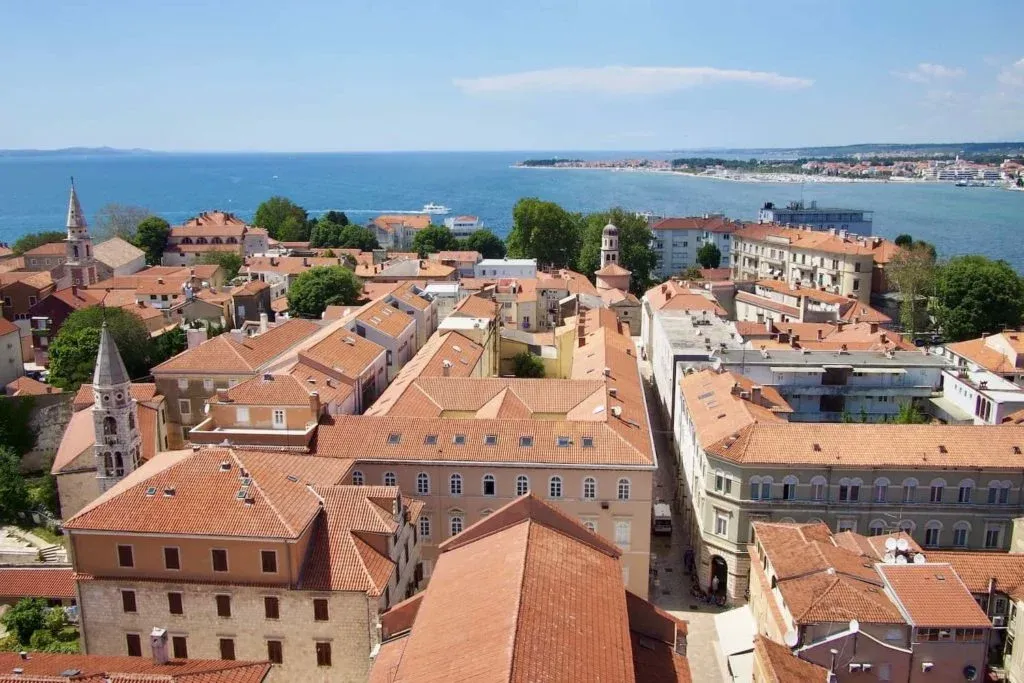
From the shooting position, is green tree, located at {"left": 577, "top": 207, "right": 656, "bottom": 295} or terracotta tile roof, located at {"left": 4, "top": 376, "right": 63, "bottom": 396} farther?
green tree, located at {"left": 577, "top": 207, "right": 656, "bottom": 295}

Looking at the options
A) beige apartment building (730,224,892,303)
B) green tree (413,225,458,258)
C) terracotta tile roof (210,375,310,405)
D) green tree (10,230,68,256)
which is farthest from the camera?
green tree (413,225,458,258)

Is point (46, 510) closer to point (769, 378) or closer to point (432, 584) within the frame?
point (432, 584)

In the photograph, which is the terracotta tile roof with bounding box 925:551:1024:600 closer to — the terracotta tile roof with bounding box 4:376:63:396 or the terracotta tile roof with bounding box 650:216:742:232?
the terracotta tile roof with bounding box 4:376:63:396

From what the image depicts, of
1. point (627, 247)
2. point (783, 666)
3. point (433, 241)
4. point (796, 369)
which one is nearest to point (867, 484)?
point (796, 369)

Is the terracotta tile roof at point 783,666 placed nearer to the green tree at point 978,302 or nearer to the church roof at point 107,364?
the church roof at point 107,364

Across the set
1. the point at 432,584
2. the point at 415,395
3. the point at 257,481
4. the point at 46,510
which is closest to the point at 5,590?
the point at 46,510

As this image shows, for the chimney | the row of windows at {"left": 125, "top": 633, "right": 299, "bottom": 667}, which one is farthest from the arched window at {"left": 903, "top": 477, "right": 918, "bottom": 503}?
the chimney

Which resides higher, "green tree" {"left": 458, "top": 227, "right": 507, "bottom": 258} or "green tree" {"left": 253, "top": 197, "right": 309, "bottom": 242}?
"green tree" {"left": 253, "top": 197, "right": 309, "bottom": 242}
